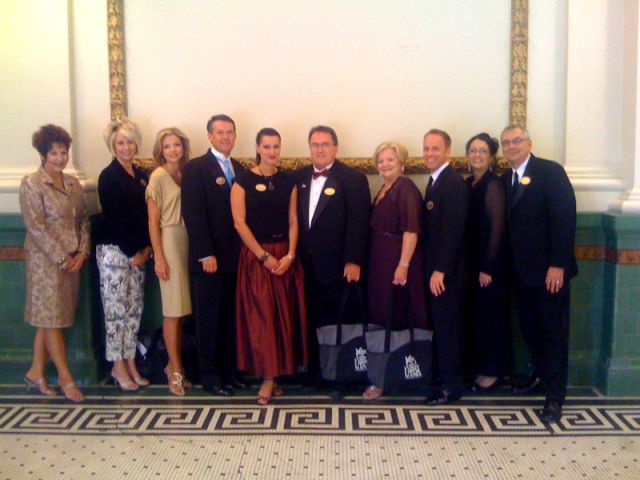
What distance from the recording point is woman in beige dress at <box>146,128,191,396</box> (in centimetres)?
389

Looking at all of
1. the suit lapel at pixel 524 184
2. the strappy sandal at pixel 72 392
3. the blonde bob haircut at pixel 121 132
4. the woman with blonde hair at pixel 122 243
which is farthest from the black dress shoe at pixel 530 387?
the blonde bob haircut at pixel 121 132

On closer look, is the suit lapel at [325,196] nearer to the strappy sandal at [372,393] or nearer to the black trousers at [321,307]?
the black trousers at [321,307]

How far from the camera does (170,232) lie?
3.92 m

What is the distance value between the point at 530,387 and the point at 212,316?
Result: 73.8 inches

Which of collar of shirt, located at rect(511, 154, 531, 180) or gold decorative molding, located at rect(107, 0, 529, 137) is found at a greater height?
gold decorative molding, located at rect(107, 0, 529, 137)

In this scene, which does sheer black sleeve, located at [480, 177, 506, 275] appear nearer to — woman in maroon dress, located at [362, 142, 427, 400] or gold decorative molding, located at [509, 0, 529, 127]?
woman in maroon dress, located at [362, 142, 427, 400]

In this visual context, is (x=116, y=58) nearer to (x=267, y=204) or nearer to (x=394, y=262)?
(x=267, y=204)

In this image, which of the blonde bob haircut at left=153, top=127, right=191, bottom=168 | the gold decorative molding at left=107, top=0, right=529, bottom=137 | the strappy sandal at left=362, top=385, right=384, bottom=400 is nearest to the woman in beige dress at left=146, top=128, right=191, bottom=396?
the blonde bob haircut at left=153, top=127, right=191, bottom=168

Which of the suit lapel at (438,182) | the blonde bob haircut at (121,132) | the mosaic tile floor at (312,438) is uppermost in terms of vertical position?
the blonde bob haircut at (121,132)

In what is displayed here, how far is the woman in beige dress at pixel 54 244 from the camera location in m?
3.81

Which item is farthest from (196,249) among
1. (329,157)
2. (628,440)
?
(628,440)

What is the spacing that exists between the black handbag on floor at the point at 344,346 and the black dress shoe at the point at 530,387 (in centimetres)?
90

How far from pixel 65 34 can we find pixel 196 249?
159 centimetres

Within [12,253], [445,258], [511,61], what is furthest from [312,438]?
[511,61]
